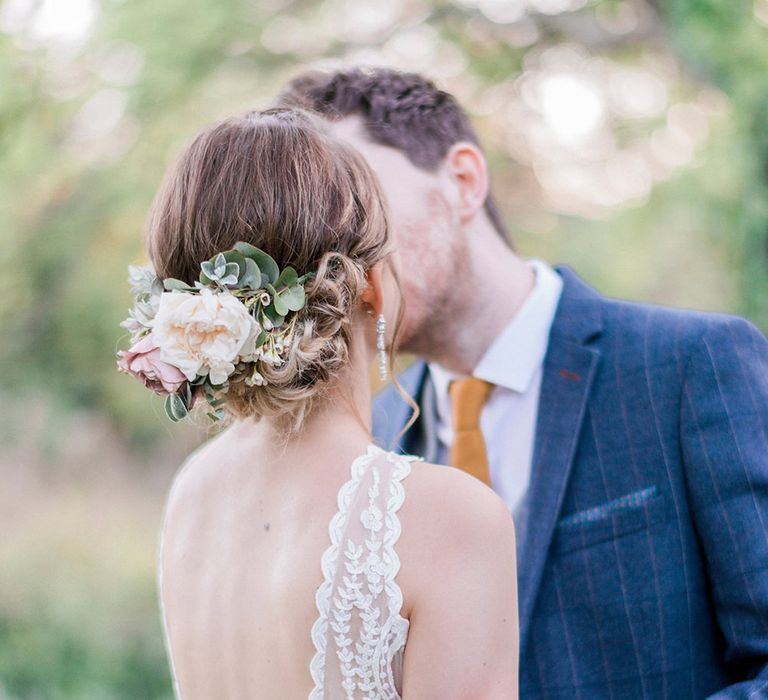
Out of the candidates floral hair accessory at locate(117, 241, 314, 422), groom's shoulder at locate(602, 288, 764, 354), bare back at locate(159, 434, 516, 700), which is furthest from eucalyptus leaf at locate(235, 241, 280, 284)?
groom's shoulder at locate(602, 288, 764, 354)

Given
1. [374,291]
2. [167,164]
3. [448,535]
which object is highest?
[374,291]

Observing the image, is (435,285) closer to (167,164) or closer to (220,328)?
(220,328)

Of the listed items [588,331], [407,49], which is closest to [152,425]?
[407,49]

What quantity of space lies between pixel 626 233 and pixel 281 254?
3.81 meters

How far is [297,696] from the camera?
1.41 m

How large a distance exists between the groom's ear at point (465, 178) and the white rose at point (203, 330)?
1.18 metres

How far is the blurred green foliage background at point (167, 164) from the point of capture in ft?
14.4

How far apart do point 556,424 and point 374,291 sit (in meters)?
0.73

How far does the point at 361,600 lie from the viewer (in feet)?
4.46

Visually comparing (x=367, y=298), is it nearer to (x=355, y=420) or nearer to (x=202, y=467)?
(x=355, y=420)

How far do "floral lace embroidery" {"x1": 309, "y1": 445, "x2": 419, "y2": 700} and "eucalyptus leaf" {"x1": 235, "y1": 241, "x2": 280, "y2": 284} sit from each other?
0.35 m

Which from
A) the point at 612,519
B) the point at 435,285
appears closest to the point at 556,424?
the point at 612,519

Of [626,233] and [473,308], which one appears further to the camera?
[626,233]

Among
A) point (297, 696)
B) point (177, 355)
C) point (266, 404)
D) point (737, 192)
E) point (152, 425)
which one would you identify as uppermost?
point (177, 355)
